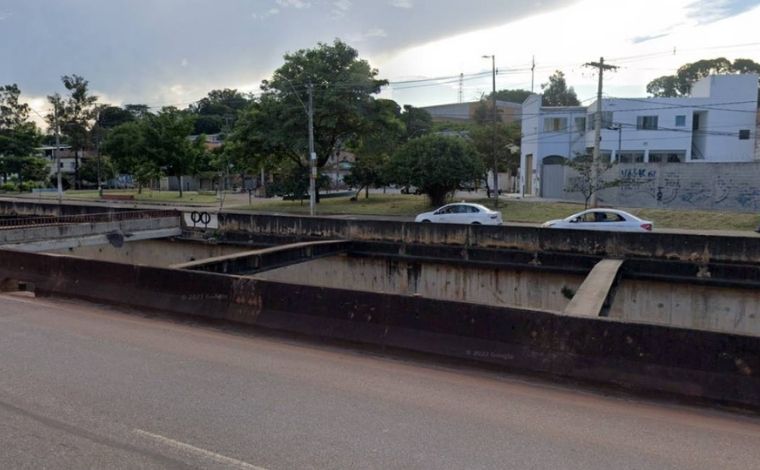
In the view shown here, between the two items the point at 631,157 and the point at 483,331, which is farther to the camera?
the point at 631,157

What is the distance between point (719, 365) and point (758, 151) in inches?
2840

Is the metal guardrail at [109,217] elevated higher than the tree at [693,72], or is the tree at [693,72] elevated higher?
the tree at [693,72]

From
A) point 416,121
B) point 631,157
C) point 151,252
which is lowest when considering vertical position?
point 151,252

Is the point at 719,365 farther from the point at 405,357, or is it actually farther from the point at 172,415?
the point at 172,415

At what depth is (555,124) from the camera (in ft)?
211

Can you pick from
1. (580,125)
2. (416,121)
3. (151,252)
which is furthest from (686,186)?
(416,121)

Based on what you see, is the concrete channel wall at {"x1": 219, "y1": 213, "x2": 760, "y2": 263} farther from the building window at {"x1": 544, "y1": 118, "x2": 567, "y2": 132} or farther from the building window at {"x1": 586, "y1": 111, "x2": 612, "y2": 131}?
the building window at {"x1": 544, "y1": 118, "x2": 567, "y2": 132}

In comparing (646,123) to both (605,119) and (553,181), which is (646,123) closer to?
(605,119)

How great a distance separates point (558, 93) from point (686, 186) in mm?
87769

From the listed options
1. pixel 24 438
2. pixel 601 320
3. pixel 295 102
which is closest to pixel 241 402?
pixel 24 438

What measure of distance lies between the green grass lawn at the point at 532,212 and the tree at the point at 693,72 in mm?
80981

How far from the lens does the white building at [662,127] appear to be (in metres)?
61.4

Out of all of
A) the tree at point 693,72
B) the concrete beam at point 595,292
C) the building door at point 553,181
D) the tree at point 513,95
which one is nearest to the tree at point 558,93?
the tree at point 693,72

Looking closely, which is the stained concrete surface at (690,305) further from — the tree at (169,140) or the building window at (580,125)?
the tree at (169,140)
